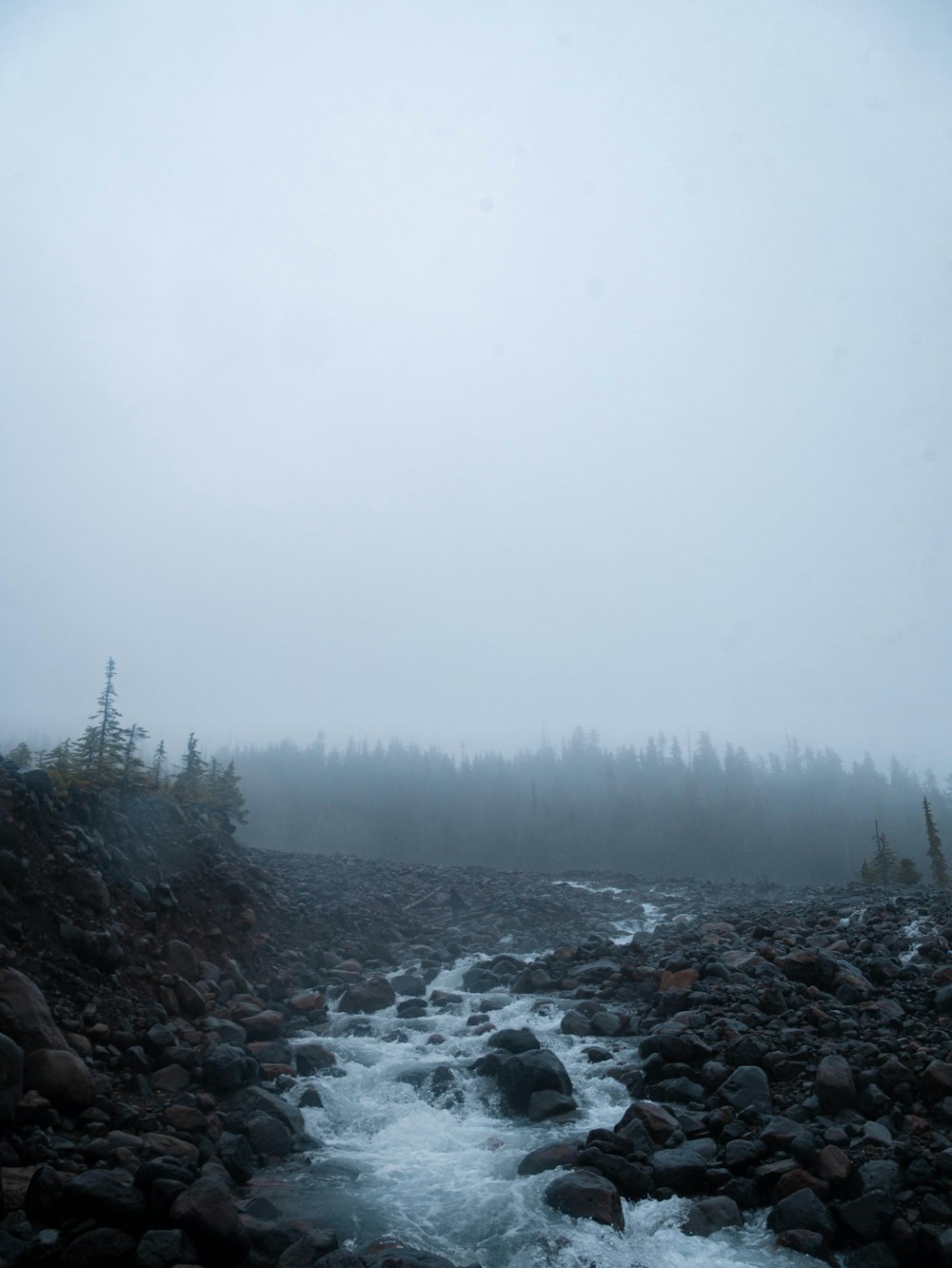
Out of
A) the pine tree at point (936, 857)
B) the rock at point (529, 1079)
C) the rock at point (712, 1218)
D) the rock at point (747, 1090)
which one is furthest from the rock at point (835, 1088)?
the pine tree at point (936, 857)

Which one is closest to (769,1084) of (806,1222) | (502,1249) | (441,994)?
(806,1222)

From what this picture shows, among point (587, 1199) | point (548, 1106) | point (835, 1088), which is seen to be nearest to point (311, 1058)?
point (548, 1106)

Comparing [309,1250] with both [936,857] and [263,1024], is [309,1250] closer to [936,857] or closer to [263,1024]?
[263,1024]

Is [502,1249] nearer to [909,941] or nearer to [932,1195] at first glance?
[932,1195]

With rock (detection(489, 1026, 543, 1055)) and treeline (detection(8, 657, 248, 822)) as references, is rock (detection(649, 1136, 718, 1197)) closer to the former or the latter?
rock (detection(489, 1026, 543, 1055))

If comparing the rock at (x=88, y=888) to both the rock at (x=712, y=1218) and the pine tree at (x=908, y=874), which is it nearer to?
the rock at (x=712, y=1218)

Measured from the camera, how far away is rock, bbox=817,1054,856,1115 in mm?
12164

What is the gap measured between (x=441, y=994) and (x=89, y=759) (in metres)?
13.6

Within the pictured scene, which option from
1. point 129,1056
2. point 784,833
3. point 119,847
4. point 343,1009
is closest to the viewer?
point 129,1056

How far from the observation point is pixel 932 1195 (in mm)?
9641

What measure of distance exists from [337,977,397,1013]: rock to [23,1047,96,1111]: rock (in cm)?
1062

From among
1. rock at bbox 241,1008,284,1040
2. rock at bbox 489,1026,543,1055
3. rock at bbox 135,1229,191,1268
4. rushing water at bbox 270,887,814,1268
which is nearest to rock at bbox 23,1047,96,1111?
rock at bbox 135,1229,191,1268

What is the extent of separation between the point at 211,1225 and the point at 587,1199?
534cm

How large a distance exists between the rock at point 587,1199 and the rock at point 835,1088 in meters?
4.07
